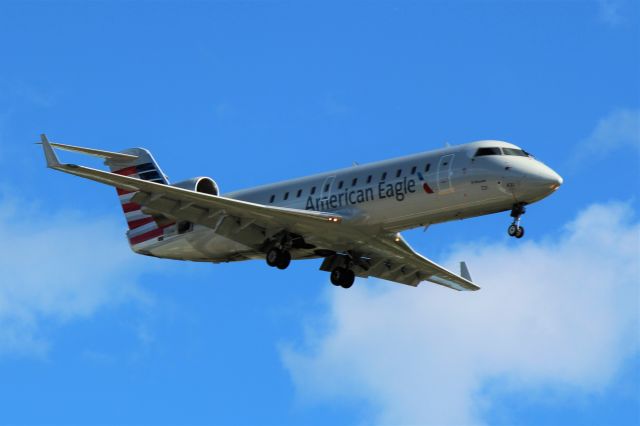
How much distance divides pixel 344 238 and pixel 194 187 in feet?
14.5

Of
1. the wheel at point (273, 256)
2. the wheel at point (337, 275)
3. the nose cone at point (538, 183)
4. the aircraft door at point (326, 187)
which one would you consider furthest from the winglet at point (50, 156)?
the nose cone at point (538, 183)

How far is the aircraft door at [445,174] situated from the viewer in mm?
35125

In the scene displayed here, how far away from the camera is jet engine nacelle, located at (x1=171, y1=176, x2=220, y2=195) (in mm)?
38531

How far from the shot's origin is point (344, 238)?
37.6 m

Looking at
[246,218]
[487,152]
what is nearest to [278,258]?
[246,218]

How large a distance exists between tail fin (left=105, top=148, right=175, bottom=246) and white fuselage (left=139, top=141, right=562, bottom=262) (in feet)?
17.6

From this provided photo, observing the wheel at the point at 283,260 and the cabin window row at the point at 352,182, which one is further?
the wheel at the point at 283,260

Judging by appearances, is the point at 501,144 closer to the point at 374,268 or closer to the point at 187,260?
the point at 374,268

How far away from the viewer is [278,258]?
37.4 meters

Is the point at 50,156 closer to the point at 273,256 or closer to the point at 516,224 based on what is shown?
the point at 273,256

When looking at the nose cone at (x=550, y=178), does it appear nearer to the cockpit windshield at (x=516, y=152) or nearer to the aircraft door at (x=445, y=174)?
the cockpit windshield at (x=516, y=152)

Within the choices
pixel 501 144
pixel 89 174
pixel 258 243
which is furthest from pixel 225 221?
pixel 501 144

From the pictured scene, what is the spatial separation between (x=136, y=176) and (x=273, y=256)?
6.82m

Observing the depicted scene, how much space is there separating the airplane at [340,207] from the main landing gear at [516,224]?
3 cm
